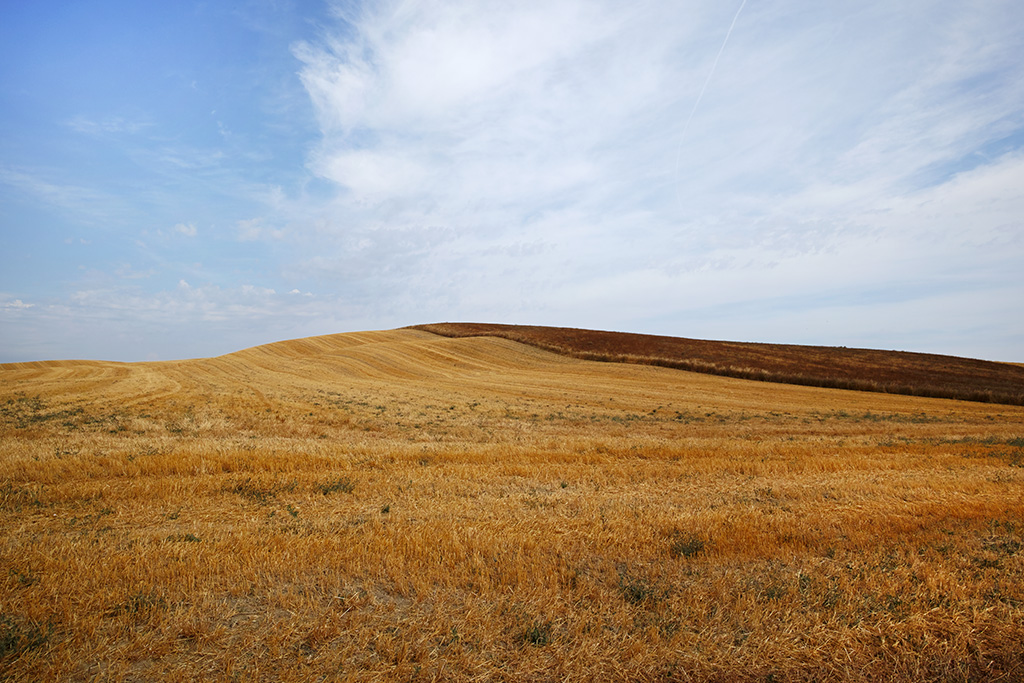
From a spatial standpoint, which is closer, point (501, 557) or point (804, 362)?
point (501, 557)

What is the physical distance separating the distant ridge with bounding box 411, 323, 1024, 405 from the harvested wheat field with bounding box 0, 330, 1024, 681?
2949 cm

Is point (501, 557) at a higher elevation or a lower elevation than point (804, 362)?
lower

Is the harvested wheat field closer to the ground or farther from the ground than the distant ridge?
closer to the ground

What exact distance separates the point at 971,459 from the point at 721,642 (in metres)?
13.6

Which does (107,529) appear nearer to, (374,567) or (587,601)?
(374,567)

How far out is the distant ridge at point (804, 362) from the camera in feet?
138

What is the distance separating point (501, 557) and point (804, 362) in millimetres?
54038

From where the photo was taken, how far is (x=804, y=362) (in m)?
51.8

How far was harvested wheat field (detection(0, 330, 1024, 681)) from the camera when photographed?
4371mm

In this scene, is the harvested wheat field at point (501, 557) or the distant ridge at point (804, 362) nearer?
the harvested wheat field at point (501, 557)

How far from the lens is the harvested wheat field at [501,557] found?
14.3ft

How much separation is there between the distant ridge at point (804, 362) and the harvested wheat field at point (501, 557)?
2949cm

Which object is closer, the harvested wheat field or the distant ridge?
the harvested wheat field

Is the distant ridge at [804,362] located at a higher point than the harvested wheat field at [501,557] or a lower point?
higher
